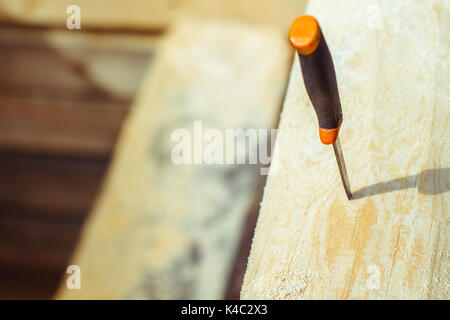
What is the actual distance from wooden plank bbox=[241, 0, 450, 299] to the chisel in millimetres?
43

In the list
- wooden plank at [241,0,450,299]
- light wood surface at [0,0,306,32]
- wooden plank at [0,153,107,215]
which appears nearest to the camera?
wooden plank at [241,0,450,299]

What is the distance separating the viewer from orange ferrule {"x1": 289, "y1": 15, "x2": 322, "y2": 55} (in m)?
0.43

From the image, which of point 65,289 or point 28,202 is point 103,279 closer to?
point 65,289

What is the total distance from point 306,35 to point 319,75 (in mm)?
57

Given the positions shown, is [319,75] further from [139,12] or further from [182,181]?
[139,12]

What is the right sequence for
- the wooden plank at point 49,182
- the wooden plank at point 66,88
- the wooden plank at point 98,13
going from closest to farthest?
the wooden plank at point 98,13 → the wooden plank at point 66,88 → the wooden plank at point 49,182

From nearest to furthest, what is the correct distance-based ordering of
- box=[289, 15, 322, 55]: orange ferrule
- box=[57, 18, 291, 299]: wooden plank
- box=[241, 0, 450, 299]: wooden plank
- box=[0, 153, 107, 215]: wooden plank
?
box=[289, 15, 322, 55]: orange ferrule < box=[241, 0, 450, 299]: wooden plank < box=[57, 18, 291, 299]: wooden plank < box=[0, 153, 107, 215]: wooden plank

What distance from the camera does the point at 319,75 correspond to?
474mm

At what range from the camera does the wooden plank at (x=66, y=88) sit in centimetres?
181

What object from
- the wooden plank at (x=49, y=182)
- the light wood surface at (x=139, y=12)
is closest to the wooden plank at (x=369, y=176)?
the light wood surface at (x=139, y=12)

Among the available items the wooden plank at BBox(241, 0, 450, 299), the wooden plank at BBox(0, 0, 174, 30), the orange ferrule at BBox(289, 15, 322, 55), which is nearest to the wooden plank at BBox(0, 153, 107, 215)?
the wooden plank at BBox(0, 0, 174, 30)

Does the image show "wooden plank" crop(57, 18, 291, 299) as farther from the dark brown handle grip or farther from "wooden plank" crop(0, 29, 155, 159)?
the dark brown handle grip

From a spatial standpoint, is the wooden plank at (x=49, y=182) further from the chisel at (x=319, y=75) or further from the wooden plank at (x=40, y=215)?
the chisel at (x=319, y=75)

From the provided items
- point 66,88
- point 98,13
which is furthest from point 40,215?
point 98,13
